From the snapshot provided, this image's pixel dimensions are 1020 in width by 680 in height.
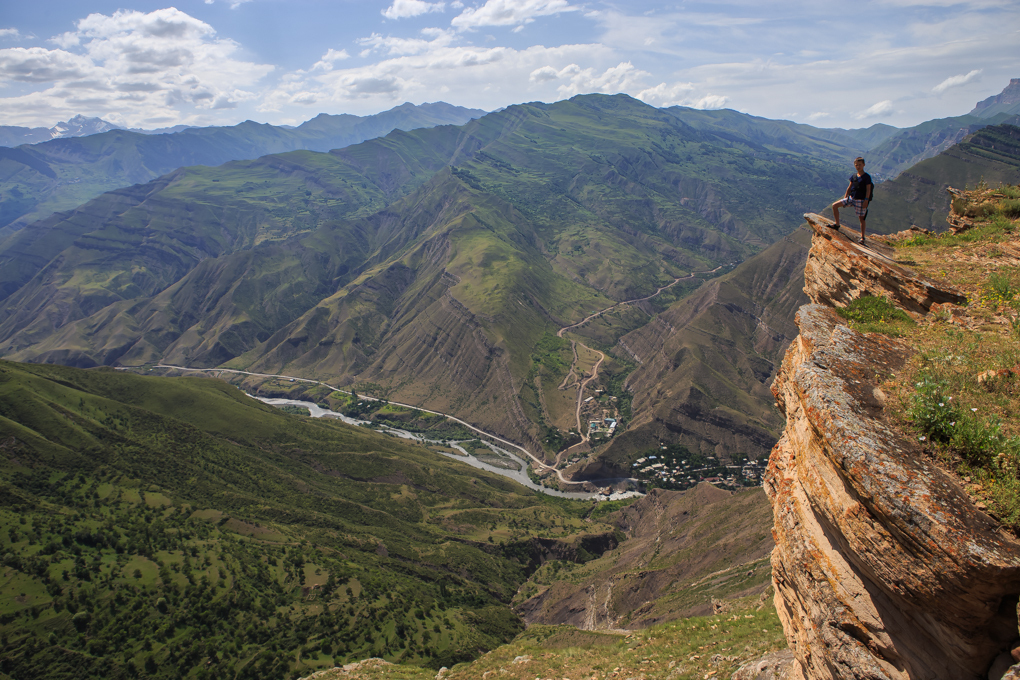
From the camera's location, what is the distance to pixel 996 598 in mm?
10109

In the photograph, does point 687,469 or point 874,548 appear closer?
point 874,548

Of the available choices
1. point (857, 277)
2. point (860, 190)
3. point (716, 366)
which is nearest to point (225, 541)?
point (857, 277)

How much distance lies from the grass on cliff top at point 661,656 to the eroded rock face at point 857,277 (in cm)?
1413

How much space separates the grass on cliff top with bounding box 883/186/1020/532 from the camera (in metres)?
10.9

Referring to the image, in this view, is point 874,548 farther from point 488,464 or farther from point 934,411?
point 488,464

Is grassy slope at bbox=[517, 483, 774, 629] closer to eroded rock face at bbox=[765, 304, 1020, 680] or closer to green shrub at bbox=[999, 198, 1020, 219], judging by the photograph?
green shrub at bbox=[999, 198, 1020, 219]

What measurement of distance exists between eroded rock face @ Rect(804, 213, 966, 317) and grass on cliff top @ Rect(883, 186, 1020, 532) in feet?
2.89

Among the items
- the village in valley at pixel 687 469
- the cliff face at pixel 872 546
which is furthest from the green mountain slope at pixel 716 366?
the cliff face at pixel 872 546

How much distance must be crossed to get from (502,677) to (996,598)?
26.6m

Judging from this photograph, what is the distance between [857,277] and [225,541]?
7102 cm

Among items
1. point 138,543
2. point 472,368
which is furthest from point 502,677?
point 472,368

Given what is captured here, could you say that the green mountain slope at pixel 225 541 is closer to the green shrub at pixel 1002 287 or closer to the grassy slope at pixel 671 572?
the grassy slope at pixel 671 572

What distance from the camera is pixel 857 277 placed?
2216 cm

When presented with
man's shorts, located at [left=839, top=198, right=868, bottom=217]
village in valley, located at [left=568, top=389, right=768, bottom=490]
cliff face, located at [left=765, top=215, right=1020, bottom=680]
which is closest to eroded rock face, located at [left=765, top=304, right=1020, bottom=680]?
cliff face, located at [left=765, top=215, right=1020, bottom=680]
